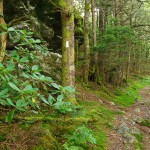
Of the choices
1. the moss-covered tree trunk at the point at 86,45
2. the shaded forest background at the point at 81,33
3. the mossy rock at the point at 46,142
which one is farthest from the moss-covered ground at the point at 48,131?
the moss-covered tree trunk at the point at 86,45

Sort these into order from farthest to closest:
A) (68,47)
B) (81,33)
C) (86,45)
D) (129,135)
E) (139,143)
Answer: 1. (81,33)
2. (86,45)
3. (68,47)
4. (129,135)
5. (139,143)

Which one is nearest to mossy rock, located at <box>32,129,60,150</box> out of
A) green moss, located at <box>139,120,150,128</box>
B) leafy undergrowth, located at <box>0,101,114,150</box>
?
leafy undergrowth, located at <box>0,101,114,150</box>

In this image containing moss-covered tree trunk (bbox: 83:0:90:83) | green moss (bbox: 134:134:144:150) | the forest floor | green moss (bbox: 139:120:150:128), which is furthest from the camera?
moss-covered tree trunk (bbox: 83:0:90:83)

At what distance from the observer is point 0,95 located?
2797 mm

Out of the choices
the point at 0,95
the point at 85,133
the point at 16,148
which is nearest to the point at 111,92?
the point at 85,133

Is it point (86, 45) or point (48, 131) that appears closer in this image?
point (48, 131)

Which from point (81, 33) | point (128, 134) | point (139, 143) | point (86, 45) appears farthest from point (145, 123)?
point (81, 33)

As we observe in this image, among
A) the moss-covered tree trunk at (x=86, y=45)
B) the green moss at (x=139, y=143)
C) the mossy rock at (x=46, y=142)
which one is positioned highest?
the moss-covered tree trunk at (x=86, y=45)

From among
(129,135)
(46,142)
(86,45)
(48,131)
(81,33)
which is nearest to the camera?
(46,142)

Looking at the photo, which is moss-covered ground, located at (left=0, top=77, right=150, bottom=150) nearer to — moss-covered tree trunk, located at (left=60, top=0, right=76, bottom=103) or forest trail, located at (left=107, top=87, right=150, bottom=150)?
forest trail, located at (left=107, top=87, right=150, bottom=150)

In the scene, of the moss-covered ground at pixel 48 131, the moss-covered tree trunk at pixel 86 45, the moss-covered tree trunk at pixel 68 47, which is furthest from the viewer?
the moss-covered tree trunk at pixel 86 45

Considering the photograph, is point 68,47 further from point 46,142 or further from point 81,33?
point 81,33

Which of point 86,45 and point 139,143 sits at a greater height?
point 86,45

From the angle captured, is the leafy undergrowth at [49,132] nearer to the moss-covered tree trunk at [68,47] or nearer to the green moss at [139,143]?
the green moss at [139,143]
